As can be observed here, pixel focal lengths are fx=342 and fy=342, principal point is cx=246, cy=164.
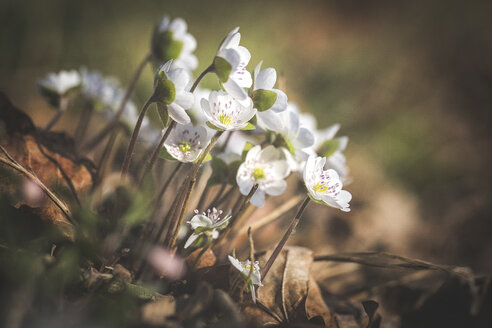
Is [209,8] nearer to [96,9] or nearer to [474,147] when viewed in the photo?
[96,9]

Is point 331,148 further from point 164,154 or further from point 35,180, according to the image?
point 35,180

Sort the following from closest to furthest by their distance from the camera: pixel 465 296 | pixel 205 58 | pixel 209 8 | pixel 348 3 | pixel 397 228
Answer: pixel 465 296 → pixel 397 228 → pixel 205 58 → pixel 209 8 → pixel 348 3

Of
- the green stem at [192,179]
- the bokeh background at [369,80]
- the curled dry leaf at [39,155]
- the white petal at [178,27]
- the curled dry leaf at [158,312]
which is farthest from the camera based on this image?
the bokeh background at [369,80]

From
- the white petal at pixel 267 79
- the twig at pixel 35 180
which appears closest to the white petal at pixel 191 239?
the twig at pixel 35 180

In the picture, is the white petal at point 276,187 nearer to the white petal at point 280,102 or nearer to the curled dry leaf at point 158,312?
the white petal at point 280,102

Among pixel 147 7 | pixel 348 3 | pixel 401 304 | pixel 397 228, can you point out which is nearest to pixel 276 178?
pixel 401 304

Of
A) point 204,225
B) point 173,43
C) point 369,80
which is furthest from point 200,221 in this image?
point 369,80
